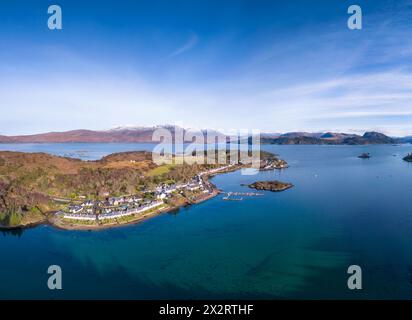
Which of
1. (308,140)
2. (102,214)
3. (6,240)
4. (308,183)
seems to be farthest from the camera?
(308,140)

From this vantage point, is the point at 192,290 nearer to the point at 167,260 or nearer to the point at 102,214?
the point at 167,260

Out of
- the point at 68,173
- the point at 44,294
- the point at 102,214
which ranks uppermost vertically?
the point at 68,173

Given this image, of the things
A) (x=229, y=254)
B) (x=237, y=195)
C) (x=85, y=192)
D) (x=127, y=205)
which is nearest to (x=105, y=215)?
(x=127, y=205)

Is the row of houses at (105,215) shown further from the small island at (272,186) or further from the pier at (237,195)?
the small island at (272,186)

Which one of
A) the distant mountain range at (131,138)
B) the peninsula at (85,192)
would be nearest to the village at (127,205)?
the peninsula at (85,192)

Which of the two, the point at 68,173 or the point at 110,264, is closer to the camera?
the point at 110,264

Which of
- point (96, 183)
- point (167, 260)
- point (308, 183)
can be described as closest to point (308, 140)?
point (308, 183)

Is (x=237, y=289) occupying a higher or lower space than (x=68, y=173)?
lower

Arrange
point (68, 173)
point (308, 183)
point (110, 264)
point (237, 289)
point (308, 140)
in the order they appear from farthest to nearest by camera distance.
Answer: point (308, 140), point (308, 183), point (68, 173), point (110, 264), point (237, 289)
